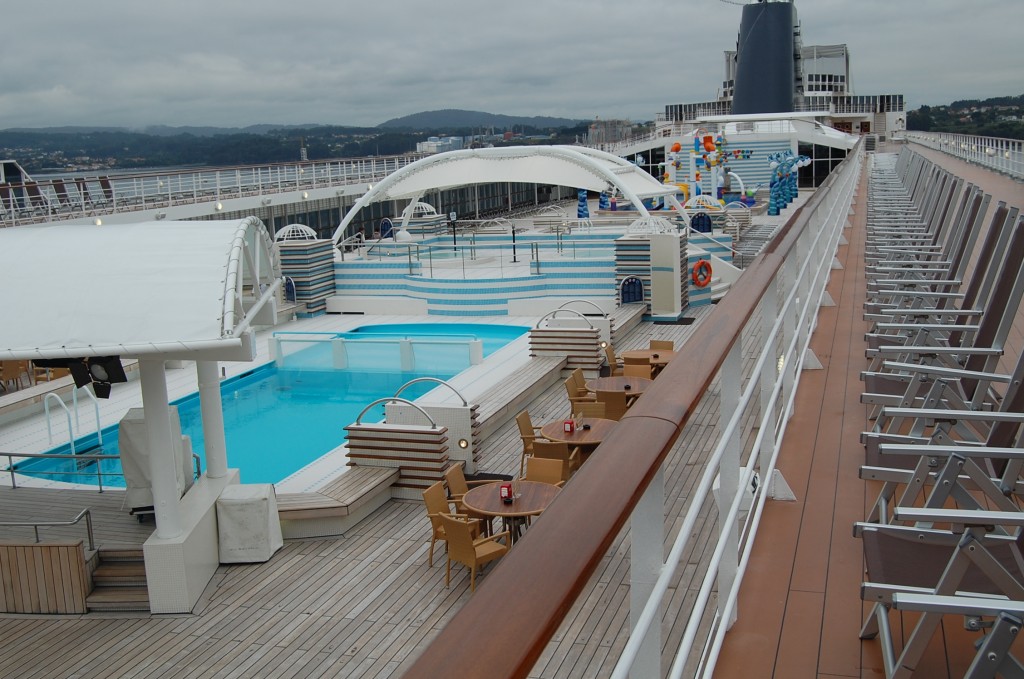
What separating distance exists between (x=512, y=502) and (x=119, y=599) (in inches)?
115

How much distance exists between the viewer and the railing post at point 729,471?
1579mm

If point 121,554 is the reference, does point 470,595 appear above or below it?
above

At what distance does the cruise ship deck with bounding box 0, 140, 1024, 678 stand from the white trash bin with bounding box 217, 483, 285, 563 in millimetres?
97

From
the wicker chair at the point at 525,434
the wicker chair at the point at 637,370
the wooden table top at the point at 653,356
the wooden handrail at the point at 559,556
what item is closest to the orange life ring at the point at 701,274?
the wooden table top at the point at 653,356

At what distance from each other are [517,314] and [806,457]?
15.7 meters

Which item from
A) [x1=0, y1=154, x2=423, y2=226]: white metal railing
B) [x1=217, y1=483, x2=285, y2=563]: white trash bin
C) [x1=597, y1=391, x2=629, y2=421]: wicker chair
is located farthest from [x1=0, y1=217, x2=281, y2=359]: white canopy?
[x1=0, y1=154, x2=423, y2=226]: white metal railing

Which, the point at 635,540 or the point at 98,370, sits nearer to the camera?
the point at 635,540

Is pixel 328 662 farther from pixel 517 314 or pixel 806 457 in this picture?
pixel 517 314

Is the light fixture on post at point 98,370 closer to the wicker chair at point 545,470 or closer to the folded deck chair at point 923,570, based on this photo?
the wicker chair at point 545,470

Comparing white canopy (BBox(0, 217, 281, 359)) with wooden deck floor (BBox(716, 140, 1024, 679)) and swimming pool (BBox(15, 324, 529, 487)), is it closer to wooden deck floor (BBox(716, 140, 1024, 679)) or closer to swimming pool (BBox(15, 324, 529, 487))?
swimming pool (BBox(15, 324, 529, 487))

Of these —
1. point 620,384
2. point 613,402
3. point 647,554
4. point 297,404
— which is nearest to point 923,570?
point 647,554

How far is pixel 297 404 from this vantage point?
1326 cm

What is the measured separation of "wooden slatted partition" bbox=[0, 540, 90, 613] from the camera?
273 inches

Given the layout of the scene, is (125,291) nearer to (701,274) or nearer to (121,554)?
(121,554)
